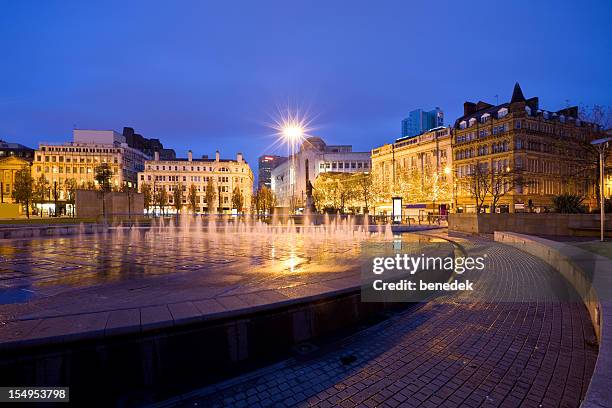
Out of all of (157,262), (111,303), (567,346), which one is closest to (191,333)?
(111,303)

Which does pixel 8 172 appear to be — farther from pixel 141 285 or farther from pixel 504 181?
pixel 504 181

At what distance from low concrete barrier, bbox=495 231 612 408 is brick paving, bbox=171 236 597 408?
0.43 meters

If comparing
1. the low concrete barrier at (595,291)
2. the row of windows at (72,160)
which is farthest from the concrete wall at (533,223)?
the row of windows at (72,160)

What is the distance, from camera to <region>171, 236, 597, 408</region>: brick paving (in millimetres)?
3361

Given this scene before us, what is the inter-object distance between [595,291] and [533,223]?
61.9 feet

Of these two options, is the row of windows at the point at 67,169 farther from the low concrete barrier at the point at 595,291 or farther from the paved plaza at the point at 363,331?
the low concrete barrier at the point at 595,291

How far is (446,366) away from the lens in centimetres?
406

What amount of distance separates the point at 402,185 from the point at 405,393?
67.7 meters

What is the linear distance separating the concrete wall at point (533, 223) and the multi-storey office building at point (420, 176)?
120 ft

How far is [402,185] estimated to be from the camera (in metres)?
68.3

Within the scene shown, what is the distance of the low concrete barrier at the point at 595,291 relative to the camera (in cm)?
275

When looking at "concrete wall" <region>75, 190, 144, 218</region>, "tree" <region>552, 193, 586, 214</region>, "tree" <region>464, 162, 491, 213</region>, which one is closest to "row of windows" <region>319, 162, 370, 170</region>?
"tree" <region>464, 162, 491, 213</region>

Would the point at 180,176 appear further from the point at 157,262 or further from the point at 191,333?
the point at 191,333
